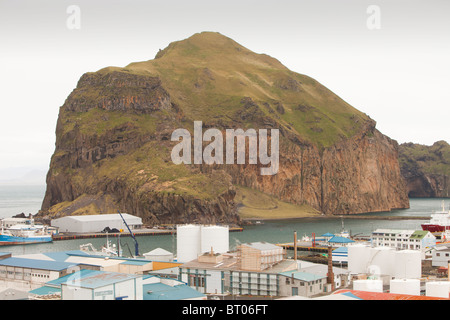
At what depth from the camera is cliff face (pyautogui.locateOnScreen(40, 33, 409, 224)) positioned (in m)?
107

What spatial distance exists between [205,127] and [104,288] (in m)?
123

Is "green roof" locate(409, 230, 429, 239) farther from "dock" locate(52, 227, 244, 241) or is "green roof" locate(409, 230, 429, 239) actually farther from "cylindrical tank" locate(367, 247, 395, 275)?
"dock" locate(52, 227, 244, 241)

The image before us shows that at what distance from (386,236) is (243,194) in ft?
233

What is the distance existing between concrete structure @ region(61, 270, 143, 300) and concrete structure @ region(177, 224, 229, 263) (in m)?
17.4

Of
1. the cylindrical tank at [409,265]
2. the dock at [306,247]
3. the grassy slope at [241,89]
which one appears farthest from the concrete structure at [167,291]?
the grassy slope at [241,89]

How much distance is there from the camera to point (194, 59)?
584 feet

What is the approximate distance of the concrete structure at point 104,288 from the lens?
2127cm

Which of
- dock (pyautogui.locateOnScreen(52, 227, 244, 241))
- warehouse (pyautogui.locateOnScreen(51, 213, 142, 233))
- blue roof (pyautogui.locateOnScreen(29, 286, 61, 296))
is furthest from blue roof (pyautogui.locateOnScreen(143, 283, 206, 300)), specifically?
warehouse (pyautogui.locateOnScreen(51, 213, 142, 233))

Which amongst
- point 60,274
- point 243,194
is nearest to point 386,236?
point 60,274

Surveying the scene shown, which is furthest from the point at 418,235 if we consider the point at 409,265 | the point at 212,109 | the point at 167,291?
the point at 212,109

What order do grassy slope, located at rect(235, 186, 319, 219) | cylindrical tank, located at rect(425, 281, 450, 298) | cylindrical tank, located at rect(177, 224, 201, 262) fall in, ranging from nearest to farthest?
cylindrical tank, located at rect(425, 281, 450, 298) < cylindrical tank, located at rect(177, 224, 201, 262) < grassy slope, located at rect(235, 186, 319, 219)

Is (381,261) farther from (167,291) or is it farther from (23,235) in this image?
(23,235)

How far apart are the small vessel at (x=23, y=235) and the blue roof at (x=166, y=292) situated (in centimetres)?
5517

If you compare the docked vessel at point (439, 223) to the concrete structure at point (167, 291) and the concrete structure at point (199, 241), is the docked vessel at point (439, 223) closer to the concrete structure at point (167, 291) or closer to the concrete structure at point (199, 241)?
the concrete structure at point (199, 241)
